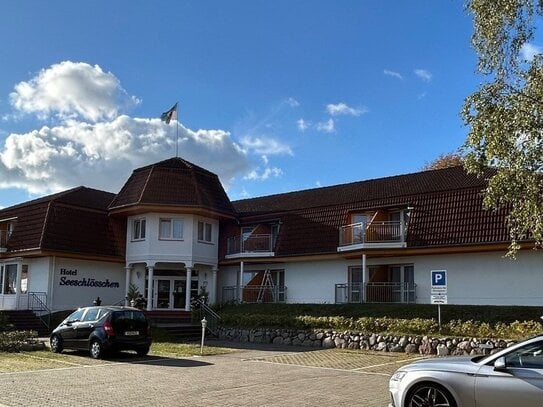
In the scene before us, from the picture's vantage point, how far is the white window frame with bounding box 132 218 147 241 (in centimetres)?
3136

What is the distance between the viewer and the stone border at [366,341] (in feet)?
60.4

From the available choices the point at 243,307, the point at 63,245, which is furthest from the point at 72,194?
the point at 243,307

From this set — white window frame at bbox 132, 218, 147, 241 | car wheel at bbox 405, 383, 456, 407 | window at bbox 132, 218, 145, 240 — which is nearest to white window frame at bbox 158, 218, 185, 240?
white window frame at bbox 132, 218, 147, 241

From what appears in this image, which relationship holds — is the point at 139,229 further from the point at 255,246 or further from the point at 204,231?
the point at 255,246

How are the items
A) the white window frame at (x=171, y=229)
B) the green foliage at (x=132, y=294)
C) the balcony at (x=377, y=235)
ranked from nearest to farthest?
the balcony at (x=377, y=235), the green foliage at (x=132, y=294), the white window frame at (x=171, y=229)

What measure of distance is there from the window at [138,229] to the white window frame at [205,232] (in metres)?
2.99

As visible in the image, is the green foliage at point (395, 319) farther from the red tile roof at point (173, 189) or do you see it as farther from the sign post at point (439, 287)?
the red tile roof at point (173, 189)

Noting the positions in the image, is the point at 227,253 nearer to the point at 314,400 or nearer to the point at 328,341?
the point at 328,341

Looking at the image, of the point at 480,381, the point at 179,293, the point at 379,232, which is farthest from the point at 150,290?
the point at 480,381

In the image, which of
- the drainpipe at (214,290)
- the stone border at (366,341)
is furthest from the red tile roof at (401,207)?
the stone border at (366,341)

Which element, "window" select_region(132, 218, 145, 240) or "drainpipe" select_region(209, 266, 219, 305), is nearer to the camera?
"window" select_region(132, 218, 145, 240)

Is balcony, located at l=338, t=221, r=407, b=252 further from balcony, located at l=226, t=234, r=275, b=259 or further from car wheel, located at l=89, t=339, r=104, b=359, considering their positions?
car wheel, located at l=89, t=339, r=104, b=359

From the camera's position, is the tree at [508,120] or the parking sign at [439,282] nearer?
the tree at [508,120]

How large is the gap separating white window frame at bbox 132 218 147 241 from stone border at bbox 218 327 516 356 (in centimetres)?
805
